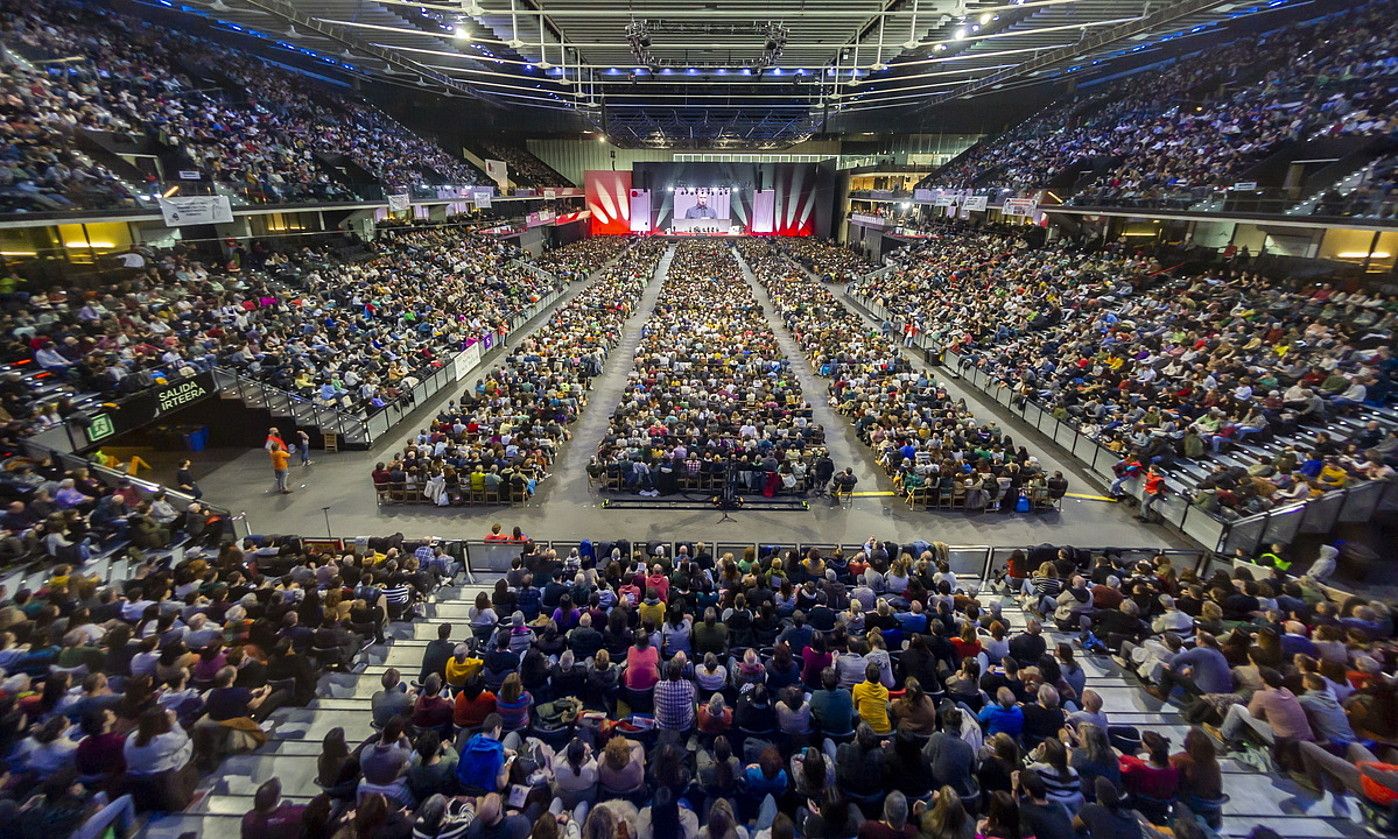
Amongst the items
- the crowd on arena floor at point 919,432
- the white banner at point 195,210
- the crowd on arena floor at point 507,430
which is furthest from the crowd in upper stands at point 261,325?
the crowd on arena floor at point 919,432

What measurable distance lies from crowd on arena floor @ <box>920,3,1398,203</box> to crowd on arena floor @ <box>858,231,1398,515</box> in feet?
11.2

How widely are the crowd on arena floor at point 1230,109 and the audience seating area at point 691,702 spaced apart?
18.2 meters

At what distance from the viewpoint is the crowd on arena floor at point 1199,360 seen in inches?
451

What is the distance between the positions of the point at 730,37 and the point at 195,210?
55.2ft

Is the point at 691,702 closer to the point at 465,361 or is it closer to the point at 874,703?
the point at 874,703

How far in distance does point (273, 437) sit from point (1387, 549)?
20232 millimetres

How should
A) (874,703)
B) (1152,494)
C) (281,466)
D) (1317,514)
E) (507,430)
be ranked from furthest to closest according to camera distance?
(507,430) → (281,466) → (1152,494) → (1317,514) → (874,703)

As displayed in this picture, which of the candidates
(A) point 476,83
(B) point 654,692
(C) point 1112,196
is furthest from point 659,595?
(A) point 476,83

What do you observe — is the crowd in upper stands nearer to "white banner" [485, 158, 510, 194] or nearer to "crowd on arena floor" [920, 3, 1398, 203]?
"white banner" [485, 158, 510, 194]

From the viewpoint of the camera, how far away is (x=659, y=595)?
300 inches

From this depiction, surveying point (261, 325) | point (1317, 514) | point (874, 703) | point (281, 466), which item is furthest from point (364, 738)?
point (261, 325)

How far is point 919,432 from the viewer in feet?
47.3

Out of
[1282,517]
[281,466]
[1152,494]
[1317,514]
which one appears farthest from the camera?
[281,466]

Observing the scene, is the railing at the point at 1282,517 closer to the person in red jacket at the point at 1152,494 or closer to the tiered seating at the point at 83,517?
the person in red jacket at the point at 1152,494
